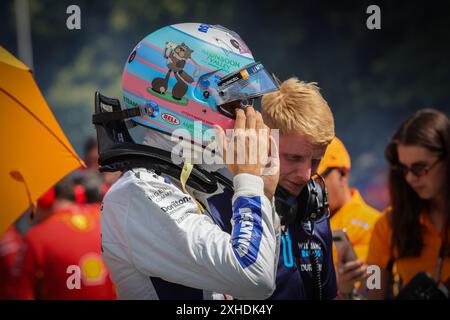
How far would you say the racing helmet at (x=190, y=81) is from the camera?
91.8 inches

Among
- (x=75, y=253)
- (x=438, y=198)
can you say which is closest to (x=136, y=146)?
(x=75, y=253)

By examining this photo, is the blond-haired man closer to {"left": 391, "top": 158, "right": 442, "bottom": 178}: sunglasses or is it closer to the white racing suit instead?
the white racing suit

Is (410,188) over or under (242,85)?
under

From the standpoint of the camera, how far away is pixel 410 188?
3896 mm

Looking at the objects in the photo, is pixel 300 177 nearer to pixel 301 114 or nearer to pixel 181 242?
pixel 301 114

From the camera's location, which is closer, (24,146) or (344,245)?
(24,146)

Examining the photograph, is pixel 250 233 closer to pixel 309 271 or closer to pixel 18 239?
pixel 309 271

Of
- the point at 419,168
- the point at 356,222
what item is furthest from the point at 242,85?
the point at 356,222

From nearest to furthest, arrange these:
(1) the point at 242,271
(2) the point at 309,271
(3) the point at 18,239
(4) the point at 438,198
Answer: (1) the point at 242,271 → (2) the point at 309,271 → (4) the point at 438,198 → (3) the point at 18,239

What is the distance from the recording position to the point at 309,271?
2729mm

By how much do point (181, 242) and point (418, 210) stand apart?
2.27m

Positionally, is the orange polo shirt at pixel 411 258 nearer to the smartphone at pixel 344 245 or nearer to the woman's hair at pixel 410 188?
the woman's hair at pixel 410 188

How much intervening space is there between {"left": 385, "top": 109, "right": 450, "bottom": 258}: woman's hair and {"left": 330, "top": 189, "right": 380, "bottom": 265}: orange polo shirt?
2.06 feet

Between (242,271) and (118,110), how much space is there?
0.85 meters
